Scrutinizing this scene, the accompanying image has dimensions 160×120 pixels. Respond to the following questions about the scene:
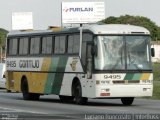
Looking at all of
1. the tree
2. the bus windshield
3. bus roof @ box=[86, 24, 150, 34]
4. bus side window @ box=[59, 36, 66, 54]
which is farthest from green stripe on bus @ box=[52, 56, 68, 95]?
the tree

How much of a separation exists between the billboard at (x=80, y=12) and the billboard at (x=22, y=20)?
914 centimetres

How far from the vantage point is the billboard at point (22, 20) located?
93912mm

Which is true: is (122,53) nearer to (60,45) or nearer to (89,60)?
(89,60)

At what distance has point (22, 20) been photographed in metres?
95.4

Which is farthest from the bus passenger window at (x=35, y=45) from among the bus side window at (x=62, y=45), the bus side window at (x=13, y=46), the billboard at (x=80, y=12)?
the billboard at (x=80, y=12)

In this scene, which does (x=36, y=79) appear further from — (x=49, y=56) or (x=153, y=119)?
(x=153, y=119)

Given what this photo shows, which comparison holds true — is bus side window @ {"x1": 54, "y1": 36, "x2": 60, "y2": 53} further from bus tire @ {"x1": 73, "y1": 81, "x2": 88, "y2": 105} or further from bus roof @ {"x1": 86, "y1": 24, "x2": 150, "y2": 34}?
bus roof @ {"x1": 86, "y1": 24, "x2": 150, "y2": 34}

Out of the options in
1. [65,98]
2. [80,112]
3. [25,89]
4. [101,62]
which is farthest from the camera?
[25,89]

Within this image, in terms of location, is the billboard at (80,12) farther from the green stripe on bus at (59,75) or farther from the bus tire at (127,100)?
the bus tire at (127,100)

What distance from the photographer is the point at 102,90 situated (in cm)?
2909

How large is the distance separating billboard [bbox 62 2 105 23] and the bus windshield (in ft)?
175

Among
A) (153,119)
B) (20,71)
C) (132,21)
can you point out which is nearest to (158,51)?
(132,21)

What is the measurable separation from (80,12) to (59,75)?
52.0 m

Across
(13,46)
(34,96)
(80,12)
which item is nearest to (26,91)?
(34,96)
